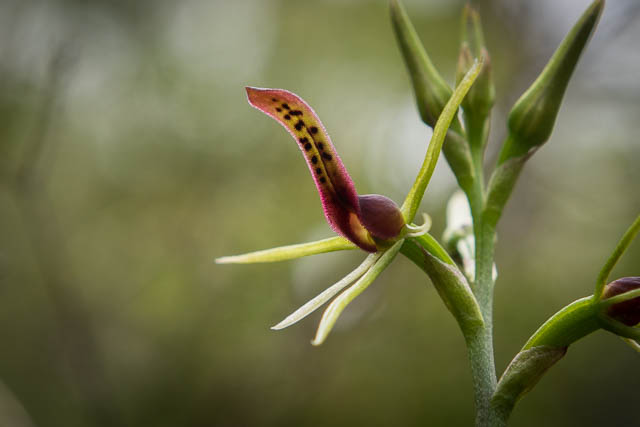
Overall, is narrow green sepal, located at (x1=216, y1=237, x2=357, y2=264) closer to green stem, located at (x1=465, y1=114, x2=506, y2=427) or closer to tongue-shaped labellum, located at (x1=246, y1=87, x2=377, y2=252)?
tongue-shaped labellum, located at (x1=246, y1=87, x2=377, y2=252)

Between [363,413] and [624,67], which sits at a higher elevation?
[624,67]

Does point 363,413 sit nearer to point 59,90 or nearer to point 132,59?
point 59,90

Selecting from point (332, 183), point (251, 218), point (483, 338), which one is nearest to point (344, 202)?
point (332, 183)

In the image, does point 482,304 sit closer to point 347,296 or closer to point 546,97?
point 347,296

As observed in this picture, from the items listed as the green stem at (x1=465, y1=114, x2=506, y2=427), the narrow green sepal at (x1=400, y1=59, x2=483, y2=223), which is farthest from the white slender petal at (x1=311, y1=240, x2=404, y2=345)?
the green stem at (x1=465, y1=114, x2=506, y2=427)

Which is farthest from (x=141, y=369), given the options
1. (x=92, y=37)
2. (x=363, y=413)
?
(x=92, y=37)
